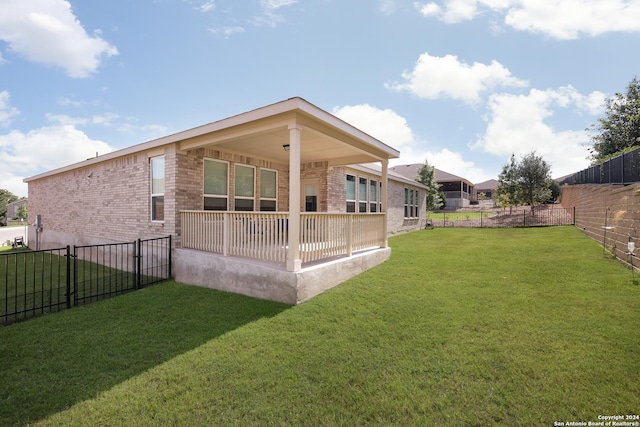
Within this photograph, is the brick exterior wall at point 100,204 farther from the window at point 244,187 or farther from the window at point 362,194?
the window at point 362,194

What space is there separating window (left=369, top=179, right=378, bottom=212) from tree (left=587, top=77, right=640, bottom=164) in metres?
19.6

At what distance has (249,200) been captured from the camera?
953 cm

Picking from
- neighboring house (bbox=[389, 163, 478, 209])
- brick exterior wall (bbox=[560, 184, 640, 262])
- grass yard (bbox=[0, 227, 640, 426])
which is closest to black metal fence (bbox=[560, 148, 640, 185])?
brick exterior wall (bbox=[560, 184, 640, 262])

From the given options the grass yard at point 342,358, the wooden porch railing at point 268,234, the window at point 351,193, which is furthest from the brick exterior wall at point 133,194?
the grass yard at point 342,358

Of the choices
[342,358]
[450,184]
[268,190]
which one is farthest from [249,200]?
[450,184]

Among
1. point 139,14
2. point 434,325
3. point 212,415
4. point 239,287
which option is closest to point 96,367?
point 212,415

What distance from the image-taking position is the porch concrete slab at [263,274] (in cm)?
537

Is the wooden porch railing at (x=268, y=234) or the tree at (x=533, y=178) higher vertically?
the tree at (x=533, y=178)

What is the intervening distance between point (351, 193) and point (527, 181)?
17.5 metres

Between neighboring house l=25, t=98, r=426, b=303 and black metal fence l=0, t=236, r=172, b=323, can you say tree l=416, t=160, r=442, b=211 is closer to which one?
neighboring house l=25, t=98, r=426, b=303

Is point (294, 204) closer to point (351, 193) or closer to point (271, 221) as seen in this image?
point (271, 221)

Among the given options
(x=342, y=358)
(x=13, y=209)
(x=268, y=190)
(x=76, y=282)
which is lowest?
(x=342, y=358)

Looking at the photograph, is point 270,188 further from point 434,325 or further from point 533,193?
point 533,193

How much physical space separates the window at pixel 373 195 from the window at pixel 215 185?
6.85 m
